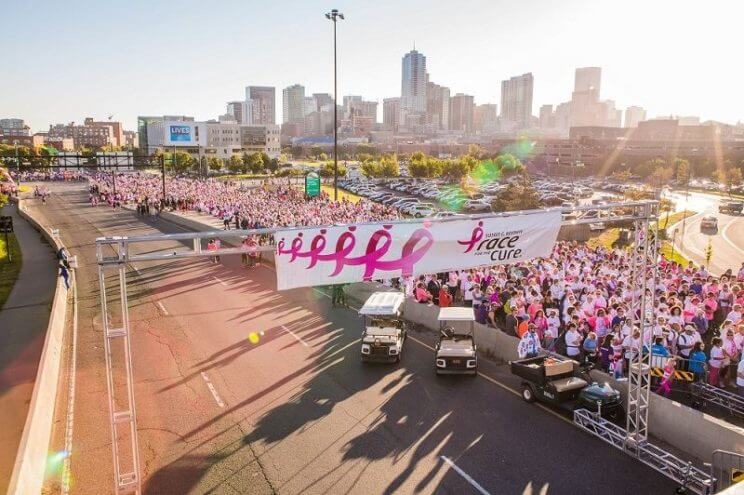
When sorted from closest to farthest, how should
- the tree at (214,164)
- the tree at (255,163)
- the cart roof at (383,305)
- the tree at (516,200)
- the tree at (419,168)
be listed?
the cart roof at (383,305) < the tree at (516,200) < the tree at (419,168) < the tree at (255,163) < the tree at (214,164)

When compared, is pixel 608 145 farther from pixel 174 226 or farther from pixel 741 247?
pixel 174 226

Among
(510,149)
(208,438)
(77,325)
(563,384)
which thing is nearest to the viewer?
(208,438)

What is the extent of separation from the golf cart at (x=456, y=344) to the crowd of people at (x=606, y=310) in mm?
1341

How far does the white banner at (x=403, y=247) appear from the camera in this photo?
9.38 metres

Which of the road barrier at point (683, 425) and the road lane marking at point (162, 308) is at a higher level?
the road barrier at point (683, 425)

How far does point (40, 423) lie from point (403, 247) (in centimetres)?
785

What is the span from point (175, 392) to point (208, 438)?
8.90 ft

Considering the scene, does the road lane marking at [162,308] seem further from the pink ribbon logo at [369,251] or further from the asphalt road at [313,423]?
the pink ribbon logo at [369,251]

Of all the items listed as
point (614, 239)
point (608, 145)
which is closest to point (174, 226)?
point (614, 239)

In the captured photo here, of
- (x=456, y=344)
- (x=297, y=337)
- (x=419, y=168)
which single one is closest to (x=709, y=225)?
(x=456, y=344)

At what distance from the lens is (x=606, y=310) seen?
622 inches

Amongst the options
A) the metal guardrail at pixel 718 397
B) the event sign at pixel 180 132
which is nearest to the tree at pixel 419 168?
the event sign at pixel 180 132

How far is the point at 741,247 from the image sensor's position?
115ft

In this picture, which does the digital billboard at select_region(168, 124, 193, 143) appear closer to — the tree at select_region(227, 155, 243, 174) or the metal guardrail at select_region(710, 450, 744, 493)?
the tree at select_region(227, 155, 243, 174)
